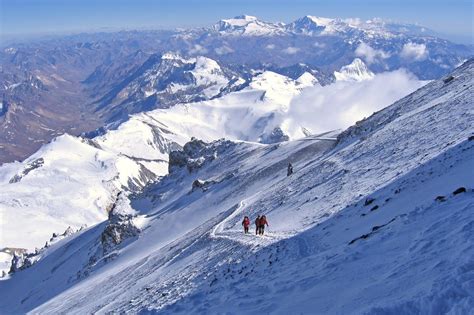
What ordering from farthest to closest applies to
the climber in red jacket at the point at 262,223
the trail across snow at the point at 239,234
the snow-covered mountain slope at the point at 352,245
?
the climber in red jacket at the point at 262,223
the trail across snow at the point at 239,234
the snow-covered mountain slope at the point at 352,245

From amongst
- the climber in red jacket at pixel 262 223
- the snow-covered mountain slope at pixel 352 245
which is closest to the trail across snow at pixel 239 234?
the snow-covered mountain slope at pixel 352 245

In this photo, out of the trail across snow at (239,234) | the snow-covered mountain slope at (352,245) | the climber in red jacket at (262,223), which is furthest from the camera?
the climber in red jacket at (262,223)

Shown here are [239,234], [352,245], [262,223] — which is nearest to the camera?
[352,245]

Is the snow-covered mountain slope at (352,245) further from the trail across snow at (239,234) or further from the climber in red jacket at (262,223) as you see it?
the climber in red jacket at (262,223)

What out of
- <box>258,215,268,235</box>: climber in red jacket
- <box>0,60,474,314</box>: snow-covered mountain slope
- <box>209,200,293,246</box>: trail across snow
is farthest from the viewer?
<box>258,215,268,235</box>: climber in red jacket

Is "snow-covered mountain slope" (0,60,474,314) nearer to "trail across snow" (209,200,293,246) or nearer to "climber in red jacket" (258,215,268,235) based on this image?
"trail across snow" (209,200,293,246)

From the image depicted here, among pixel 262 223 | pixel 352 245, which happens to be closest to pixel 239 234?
pixel 262 223

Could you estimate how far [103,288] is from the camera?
4678cm

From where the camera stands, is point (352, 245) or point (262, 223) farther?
point (262, 223)

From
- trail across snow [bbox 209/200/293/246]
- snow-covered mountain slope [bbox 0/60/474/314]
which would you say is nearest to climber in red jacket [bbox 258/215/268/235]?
trail across snow [bbox 209/200/293/246]

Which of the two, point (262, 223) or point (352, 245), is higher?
point (352, 245)

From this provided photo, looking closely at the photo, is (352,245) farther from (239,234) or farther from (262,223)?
(239,234)

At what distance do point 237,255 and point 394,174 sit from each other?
1265cm

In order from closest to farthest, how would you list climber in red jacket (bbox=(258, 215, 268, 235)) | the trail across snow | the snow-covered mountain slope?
the snow-covered mountain slope → the trail across snow → climber in red jacket (bbox=(258, 215, 268, 235))
